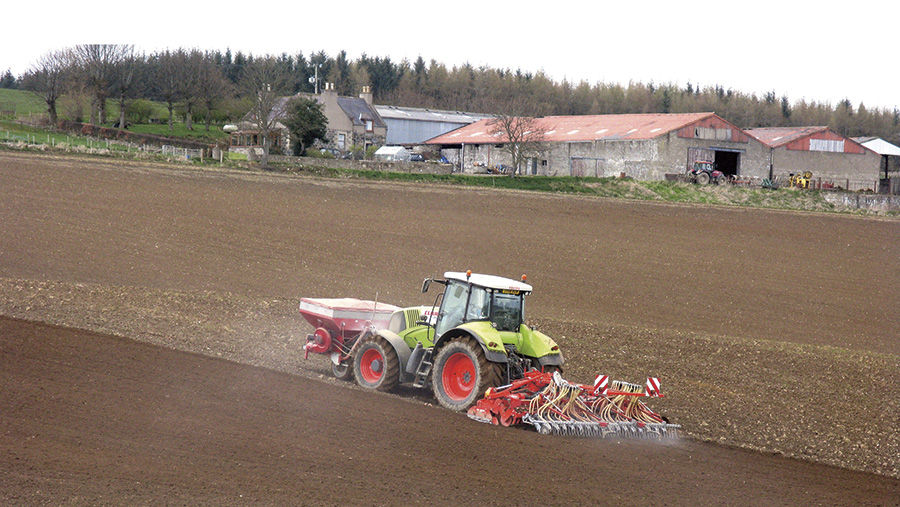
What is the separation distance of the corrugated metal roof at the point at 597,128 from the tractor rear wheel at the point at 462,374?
4514cm

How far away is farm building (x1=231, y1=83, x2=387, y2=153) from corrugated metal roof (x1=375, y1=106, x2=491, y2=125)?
3.06 meters

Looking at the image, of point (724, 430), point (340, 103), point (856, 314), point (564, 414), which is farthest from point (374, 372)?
point (340, 103)

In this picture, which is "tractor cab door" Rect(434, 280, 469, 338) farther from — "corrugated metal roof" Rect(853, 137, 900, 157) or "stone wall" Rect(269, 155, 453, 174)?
"corrugated metal roof" Rect(853, 137, 900, 157)

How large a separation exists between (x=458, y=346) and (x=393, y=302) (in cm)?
935

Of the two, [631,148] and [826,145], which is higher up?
[826,145]

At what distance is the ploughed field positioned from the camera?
8797mm

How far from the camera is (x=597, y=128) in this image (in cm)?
6088

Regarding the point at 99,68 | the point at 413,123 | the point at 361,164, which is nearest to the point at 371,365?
the point at 361,164

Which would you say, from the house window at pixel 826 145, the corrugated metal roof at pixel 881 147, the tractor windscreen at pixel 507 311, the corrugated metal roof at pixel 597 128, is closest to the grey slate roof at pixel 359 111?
the corrugated metal roof at pixel 597 128

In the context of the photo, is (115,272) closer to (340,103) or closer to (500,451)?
(500,451)

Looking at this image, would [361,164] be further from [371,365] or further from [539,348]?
[539,348]

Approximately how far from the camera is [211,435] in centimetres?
941

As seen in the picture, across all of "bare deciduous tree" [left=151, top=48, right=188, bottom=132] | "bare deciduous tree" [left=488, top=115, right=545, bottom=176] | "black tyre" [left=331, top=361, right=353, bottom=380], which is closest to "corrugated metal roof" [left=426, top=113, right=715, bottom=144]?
"bare deciduous tree" [left=488, top=115, right=545, bottom=176]

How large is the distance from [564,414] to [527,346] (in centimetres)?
137
